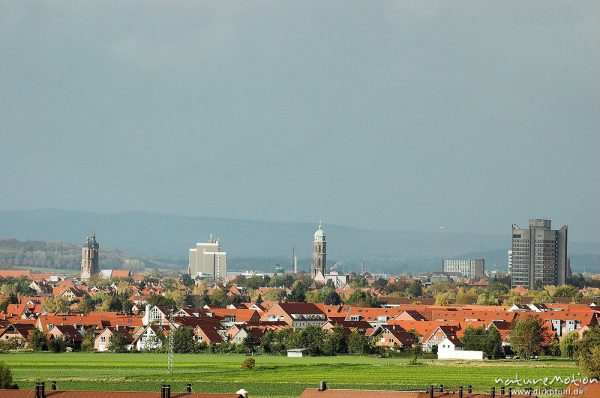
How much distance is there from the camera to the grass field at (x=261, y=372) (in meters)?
52.1

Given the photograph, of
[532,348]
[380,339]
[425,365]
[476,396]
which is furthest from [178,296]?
[476,396]

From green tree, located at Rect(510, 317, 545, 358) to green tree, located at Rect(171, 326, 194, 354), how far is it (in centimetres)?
1775

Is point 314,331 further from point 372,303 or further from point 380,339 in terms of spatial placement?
point 372,303

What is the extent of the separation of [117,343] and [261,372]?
2335 centimetres

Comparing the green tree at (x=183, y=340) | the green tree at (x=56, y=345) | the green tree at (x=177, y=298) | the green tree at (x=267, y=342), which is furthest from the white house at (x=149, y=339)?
the green tree at (x=177, y=298)

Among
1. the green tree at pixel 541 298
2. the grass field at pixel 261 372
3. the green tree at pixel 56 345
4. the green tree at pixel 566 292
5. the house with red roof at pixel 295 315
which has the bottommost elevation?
the grass field at pixel 261 372

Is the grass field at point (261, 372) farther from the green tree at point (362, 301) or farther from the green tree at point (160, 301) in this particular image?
the green tree at point (362, 301)

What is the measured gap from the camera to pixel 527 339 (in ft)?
264

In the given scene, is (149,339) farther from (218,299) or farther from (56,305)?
(218,299)

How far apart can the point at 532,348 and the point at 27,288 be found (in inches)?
3659

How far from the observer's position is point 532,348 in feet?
264

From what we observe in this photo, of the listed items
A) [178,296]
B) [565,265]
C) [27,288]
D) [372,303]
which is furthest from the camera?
[565,265]

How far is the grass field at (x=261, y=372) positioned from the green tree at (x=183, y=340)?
3.19 m

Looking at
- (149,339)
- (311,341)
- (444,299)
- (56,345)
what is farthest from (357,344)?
(444,299)
